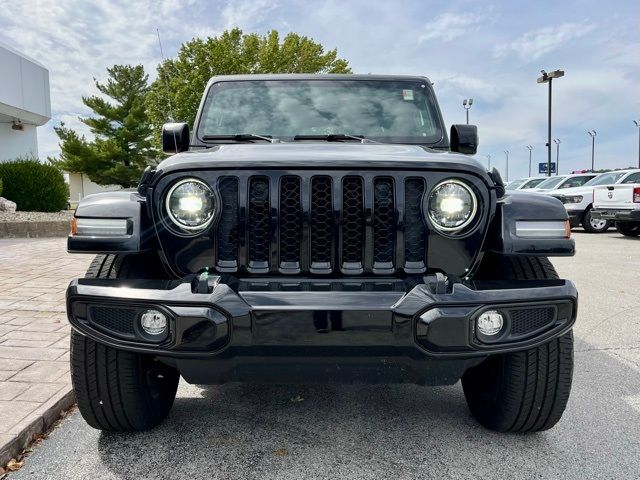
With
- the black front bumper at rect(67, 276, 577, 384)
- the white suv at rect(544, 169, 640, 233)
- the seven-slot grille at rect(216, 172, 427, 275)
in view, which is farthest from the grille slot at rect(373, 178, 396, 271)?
the white suv at rect(544, 169, 640, 233)

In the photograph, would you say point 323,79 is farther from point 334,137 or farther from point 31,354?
point 31,354

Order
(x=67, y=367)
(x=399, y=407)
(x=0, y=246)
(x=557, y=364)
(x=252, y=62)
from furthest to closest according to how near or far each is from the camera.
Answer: (x=252, y=62)
(x=0, y=246)
(x=67, y=367)
(x=399, y=407)
(x=557, y=364)

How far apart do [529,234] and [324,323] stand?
3.15 ft

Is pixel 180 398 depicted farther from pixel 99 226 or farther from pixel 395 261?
pixel 395 261

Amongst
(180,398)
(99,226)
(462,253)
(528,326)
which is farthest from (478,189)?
(180,398)

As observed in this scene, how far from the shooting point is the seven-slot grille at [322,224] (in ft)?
6.89

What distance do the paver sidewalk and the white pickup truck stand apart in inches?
465

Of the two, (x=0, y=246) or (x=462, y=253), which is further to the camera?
(x=0, y=246)

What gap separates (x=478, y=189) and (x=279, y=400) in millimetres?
1698

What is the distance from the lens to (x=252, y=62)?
987 inches

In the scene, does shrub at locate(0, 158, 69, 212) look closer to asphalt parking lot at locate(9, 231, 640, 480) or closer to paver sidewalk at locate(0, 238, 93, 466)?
paver sidewalk at locate(0, 238, 93, 466)

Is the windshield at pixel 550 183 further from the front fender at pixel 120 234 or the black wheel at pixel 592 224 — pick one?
the front fender at pixel 120 234

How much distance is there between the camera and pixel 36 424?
8.32 ft

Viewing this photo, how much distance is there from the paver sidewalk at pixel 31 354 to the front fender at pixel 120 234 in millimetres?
1012
